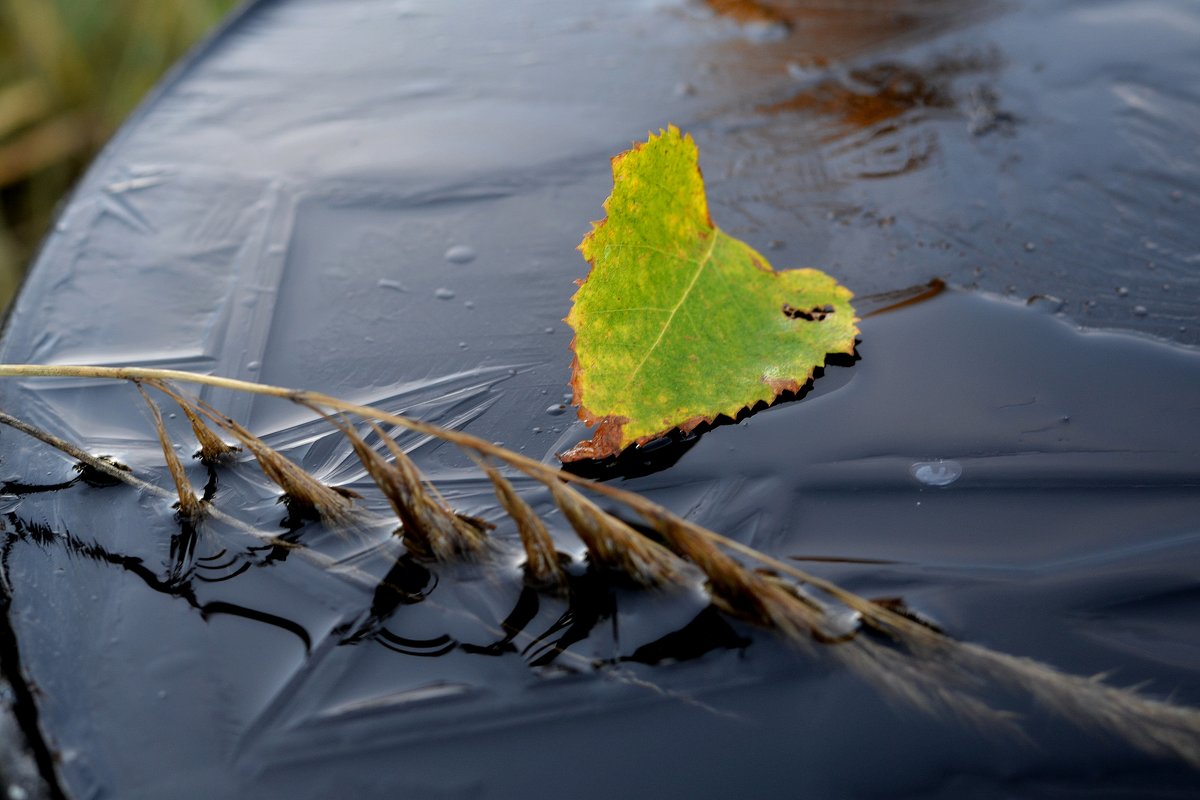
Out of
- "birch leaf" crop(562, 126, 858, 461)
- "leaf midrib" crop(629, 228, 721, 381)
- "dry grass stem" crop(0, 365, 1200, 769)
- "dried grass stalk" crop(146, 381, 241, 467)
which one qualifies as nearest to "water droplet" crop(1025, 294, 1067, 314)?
"birch leaf" crop(562, 126, 858, 461)

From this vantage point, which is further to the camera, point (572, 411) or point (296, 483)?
point (572, 411)

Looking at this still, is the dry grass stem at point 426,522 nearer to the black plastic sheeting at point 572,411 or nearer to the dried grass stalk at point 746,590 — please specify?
the black plastic sheeting at point 572,411

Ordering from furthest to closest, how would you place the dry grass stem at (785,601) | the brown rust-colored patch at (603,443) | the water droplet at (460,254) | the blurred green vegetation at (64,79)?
the blurred green vegetation at (64,79) → the water droplet at (460,254) → the brown rust-colored patch at (603,443) → the dry grass stem at (785,601)

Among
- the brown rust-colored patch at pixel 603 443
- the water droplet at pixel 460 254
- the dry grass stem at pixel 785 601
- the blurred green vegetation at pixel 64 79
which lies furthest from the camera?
the blurred green vegetation at pixel 64 79

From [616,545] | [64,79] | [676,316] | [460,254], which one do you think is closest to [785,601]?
[616,545]

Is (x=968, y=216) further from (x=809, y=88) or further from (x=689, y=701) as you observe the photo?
(x=689, y=701)

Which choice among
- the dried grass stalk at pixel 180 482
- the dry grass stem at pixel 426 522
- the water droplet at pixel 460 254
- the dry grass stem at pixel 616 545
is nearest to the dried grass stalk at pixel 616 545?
the dry grass stem at pixel 616 545

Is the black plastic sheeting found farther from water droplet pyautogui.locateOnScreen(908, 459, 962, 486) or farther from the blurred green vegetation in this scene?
the blurred green vegetation

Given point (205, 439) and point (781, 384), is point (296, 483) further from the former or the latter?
point (781, 384)
